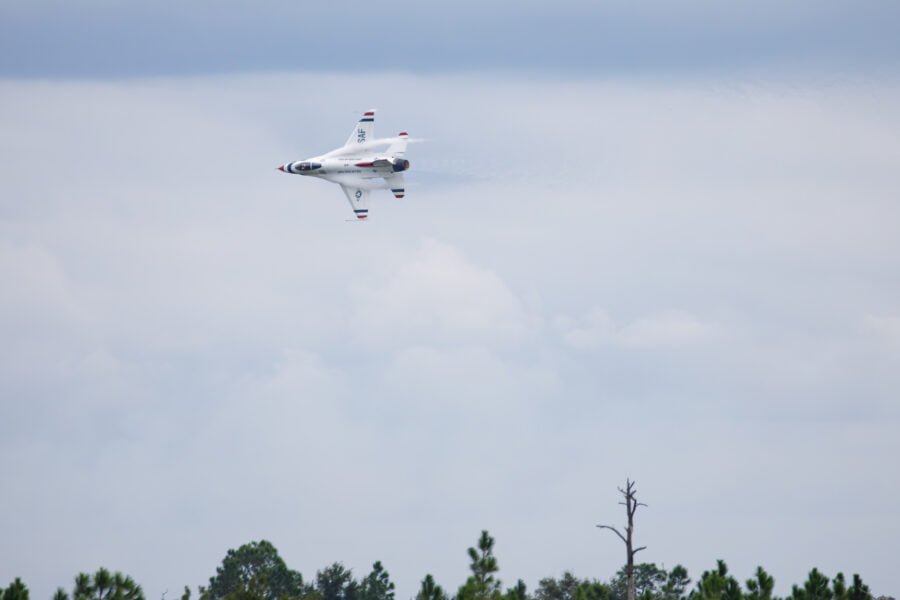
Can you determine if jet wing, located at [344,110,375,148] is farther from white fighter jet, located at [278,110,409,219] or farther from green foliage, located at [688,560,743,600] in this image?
green foliage, located at [688,560,743,600]

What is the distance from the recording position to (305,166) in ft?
476

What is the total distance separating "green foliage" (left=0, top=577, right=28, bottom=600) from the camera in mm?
95812

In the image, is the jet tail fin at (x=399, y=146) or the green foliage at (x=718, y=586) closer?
the green foliage at (x=718, y=586)

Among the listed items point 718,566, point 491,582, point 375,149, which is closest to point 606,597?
point 491,582

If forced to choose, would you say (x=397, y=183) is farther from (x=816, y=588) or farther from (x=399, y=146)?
(x=816, y=588)

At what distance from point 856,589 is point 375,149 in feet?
200

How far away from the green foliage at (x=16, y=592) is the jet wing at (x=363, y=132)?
5910cm

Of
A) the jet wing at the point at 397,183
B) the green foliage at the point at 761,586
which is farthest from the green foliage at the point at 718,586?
the jet wing at the point at 397,183

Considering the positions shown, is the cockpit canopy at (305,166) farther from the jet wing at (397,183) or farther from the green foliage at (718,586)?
the green foliage at (718,586)

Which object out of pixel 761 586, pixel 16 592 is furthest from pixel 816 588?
pixel 16 592

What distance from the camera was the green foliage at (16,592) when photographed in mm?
95812

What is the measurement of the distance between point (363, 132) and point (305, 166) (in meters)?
6.04

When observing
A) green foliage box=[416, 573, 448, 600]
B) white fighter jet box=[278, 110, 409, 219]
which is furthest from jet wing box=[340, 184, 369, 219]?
green foliage box=[416, 573, 448, 600]

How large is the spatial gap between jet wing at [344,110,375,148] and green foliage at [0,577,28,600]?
59098mm
